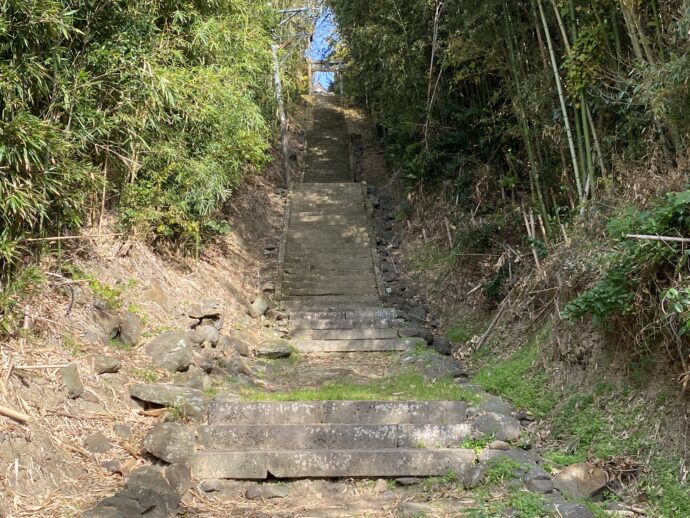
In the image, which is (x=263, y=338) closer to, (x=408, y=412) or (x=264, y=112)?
(x=408, y=412)

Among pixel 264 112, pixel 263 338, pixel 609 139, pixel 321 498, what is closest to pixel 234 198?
pixel 264 112

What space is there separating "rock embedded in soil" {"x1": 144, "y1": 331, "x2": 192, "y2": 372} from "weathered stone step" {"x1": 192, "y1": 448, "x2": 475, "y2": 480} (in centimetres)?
144

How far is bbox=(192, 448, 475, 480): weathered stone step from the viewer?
13.4 ft

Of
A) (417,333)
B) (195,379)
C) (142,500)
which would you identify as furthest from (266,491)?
(417,333)

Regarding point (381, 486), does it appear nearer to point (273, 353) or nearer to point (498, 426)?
point (498, 426)

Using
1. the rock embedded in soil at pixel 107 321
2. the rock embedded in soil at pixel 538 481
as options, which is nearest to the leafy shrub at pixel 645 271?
the rock embedded in soil at pixel 538 481

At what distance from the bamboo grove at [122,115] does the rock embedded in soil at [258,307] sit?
1.17 m

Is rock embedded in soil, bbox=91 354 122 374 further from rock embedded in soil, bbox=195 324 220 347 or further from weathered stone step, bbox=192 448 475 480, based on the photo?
rock embedded in soil, bbox=195 324 220 347

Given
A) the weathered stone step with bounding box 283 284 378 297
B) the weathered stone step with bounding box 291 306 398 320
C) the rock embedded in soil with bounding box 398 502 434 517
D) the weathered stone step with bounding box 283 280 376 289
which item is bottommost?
the rock embedded in soil with bounding box 398 502 434 517

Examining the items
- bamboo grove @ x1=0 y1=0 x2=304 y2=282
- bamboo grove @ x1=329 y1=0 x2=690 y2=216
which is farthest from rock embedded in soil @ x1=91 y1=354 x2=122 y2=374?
bamboo grove @ x1=329 y1=0 x2=690 y2=216

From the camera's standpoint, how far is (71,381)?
4.28 m

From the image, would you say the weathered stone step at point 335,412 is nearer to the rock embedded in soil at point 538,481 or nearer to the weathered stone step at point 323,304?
the rock embedded in soil at point 538,481

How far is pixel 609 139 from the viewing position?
5590 mm

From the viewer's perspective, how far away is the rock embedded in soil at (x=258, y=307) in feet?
25.9
